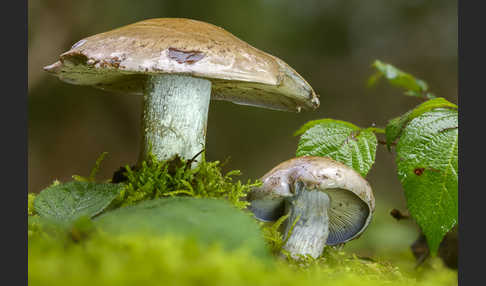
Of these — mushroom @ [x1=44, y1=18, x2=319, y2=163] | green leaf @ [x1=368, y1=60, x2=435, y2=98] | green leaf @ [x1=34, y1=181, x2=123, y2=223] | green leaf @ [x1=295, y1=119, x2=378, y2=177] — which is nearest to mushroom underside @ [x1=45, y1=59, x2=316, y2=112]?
mushroom @ [x1=44, y1=18, x2=319, y2=163]

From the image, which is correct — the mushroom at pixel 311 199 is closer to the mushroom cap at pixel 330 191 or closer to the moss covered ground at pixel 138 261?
the mushroom cap at pixel 330 191

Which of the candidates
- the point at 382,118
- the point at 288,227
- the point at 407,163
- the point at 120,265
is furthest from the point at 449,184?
the point at 382,118

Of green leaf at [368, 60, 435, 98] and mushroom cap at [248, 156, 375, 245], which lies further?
green leaf at [368, 60, 435, 98]

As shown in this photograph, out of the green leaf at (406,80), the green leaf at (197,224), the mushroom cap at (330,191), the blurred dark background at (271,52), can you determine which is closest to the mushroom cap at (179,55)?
the mushroom cap at (330,191)

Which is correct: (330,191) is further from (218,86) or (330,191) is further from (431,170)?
(218,86)

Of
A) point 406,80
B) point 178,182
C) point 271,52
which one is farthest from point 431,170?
point 271,52

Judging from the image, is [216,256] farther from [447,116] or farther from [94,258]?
[447,116]

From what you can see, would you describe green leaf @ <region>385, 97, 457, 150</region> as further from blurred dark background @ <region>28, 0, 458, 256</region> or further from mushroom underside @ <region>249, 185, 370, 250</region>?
blurred dark background @ <region>28, 0, 458, 256</region>
